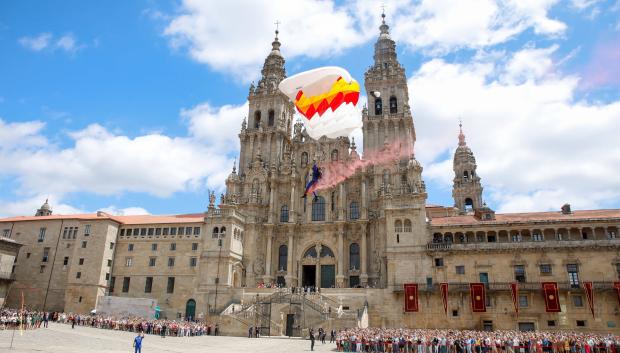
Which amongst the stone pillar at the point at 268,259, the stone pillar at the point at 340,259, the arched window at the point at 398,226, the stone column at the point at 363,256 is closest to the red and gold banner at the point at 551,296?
the arched window at the point at 398,226

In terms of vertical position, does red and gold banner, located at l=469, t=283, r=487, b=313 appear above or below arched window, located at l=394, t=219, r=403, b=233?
below

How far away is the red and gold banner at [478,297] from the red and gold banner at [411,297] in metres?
5.48

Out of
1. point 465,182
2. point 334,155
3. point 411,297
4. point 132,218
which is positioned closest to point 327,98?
point 411,297

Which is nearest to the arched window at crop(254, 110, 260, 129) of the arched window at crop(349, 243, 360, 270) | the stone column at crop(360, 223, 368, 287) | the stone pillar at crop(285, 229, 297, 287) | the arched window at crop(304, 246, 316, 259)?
the stone pillar at crop(285, 229, 297, 287)

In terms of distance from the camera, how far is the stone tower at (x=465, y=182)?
265 feet

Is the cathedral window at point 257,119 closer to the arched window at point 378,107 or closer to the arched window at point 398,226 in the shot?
the arched window at point 378,107

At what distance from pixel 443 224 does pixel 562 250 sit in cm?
1188

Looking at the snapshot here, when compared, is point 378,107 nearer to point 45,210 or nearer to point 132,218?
point 132,218

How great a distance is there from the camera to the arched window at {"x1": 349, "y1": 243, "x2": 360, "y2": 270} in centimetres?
5875

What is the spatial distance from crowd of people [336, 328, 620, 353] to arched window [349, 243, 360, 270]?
23.5m

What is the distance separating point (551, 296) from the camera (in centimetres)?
4469

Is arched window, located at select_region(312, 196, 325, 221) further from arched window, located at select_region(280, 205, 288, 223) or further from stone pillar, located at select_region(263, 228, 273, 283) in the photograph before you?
stone pillar, located at select_region(263, 228, 273, 283)

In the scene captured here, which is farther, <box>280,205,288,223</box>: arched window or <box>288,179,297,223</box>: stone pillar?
<box>280,205,288,223</box>: arched window

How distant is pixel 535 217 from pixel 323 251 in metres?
25.5
